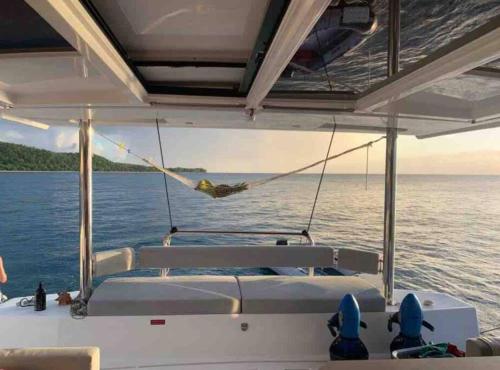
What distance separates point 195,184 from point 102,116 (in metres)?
0.89

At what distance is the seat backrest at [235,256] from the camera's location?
2791 mm

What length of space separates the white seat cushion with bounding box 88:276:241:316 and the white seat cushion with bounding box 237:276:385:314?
11cm

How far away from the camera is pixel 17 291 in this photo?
9.50 m

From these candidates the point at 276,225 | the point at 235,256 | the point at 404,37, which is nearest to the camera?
the point at 404,37

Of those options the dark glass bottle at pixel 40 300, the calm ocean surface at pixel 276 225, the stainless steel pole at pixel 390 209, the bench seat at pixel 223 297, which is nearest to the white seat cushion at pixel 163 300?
the bench seat at pixel 223 297

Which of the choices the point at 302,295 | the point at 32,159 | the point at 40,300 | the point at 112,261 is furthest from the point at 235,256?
the point at 32,159

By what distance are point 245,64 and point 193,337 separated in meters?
1.59

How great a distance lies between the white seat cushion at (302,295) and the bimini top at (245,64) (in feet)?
3.60

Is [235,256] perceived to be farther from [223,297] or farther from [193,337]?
[193,337]

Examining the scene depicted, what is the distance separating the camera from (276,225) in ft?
58.1

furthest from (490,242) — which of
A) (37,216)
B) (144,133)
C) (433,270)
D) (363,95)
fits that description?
(37,216)

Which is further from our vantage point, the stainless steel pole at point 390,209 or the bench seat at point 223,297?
the stainless steel pole at point 390,209

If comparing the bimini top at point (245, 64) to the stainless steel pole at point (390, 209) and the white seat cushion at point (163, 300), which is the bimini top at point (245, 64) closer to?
the stainless steel pole at point (390, 209)

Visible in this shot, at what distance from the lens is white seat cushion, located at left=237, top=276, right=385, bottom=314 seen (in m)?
2.48
